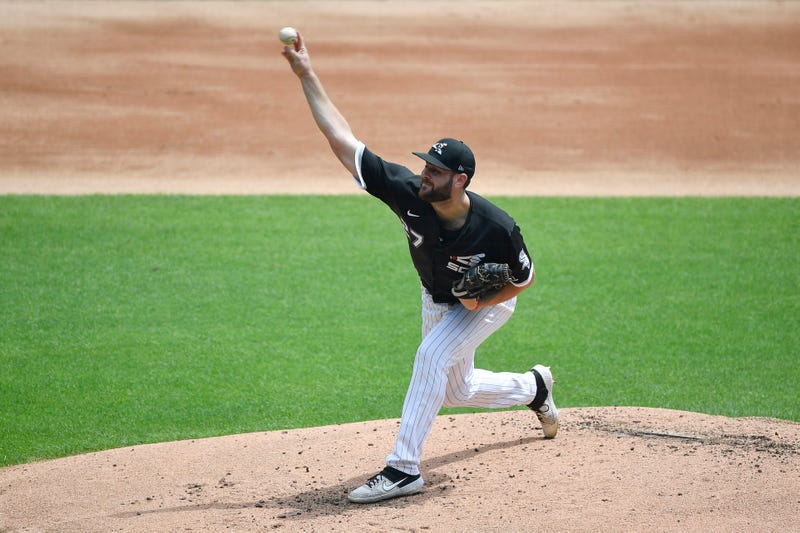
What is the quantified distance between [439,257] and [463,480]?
3.64ft

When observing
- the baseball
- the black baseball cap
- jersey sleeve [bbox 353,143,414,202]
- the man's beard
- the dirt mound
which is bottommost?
the dirt mound

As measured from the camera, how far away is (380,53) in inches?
687

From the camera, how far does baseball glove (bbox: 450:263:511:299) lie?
4449 mm

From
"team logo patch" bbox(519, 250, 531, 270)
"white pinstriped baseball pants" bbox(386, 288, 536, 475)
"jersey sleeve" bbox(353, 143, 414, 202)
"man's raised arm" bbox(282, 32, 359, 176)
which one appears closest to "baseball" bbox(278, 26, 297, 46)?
"man's raised arm" bbox(282, 32, 359, 176)

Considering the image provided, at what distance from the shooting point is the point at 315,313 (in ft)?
26.6

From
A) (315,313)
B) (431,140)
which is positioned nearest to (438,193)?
(315,313)

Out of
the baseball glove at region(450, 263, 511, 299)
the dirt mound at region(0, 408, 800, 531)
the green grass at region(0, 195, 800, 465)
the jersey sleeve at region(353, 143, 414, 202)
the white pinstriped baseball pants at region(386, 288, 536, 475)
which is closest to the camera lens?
the dirt mound at region(0, 408, 800, 531)

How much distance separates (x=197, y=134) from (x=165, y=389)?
330 inches

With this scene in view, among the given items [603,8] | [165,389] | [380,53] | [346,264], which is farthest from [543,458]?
[603,8]

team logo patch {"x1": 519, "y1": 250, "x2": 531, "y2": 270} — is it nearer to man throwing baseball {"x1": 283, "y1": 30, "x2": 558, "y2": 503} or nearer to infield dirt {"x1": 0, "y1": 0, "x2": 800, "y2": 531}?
man throwing baseball {"x1": 283, "y1": 30, "x2": 558, "y2": 503}

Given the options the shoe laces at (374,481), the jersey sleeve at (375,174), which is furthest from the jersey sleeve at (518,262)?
the shoe laces at (374,481)

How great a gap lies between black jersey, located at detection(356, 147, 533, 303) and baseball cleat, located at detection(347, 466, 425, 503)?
967mm

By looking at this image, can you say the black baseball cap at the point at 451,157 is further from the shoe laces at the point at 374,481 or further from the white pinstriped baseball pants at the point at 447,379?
the shoe laces at the point at 374,481

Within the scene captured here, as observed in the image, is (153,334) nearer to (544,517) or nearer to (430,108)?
(544,517)
